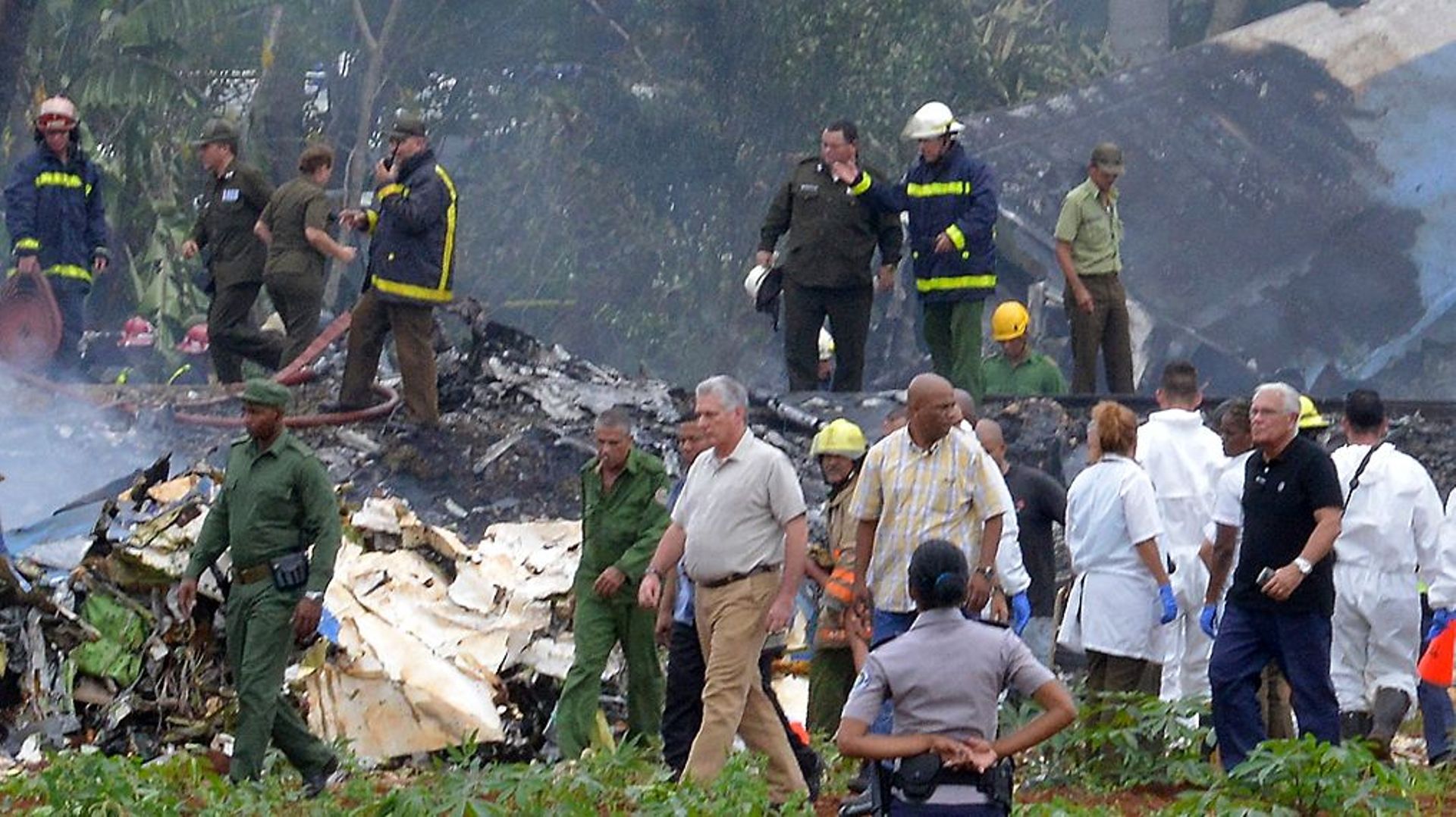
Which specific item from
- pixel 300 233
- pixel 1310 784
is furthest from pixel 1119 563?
pixel 300 233

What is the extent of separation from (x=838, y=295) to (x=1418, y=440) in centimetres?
366

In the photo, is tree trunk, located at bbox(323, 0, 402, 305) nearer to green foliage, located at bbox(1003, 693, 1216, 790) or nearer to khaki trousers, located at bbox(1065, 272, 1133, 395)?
khaki trousers, located at bbox(1065, 272, 1133, 395)

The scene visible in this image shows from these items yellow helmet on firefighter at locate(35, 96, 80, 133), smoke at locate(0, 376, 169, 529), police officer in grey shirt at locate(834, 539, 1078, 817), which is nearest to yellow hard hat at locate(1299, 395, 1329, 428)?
police officer in grey shirt at locate(834, 539, 1078, 817)

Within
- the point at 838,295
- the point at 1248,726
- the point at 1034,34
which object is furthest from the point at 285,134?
the point at 1248,726

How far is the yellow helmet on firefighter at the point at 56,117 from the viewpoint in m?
14.9

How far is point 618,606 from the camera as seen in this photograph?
9.84m

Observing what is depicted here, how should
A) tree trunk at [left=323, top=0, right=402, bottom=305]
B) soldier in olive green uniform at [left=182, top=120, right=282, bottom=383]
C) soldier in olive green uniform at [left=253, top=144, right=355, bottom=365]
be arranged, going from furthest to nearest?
tree trunk at [left=323, top=0, right=402, bottom=305]
soldier in olive green uniform at [left=182, top=120, right=282, bottom=383]
soldier in olive green uniform at [left=253, top=144, right=355, bottom=365]

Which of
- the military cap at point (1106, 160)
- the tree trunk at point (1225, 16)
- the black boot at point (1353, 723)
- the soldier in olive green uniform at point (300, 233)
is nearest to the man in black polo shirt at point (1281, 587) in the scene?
the black boot at point (1353, 723)

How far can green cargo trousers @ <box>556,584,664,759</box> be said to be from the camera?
32.2ft

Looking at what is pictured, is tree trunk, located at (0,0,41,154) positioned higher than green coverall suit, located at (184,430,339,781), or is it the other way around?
tree trunk, located at (0,0,41,154)

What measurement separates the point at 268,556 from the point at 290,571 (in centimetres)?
11

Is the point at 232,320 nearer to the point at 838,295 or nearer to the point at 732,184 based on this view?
the point at 838,295

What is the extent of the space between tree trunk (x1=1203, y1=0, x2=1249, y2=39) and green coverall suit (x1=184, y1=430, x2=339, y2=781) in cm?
2206

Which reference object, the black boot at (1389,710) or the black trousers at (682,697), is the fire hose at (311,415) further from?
the black boot at (1389,710)
